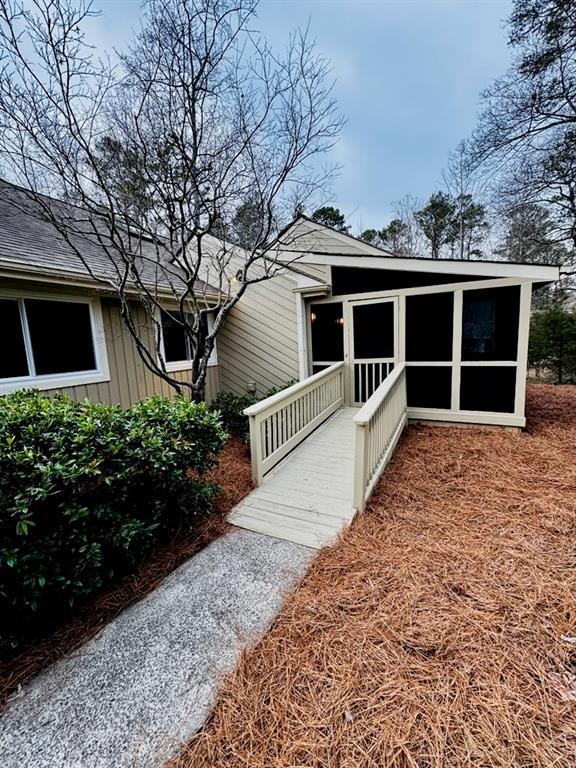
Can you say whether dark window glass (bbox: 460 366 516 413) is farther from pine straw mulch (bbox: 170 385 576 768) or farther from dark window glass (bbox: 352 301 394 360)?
pine straw mulch (bbox: 170 385 576 768)

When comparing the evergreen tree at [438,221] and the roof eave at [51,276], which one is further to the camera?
the evergreen tree at [438,221]

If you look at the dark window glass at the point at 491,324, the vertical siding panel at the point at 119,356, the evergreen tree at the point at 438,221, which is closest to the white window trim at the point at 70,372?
the vertical siding panel at the point at 119,356

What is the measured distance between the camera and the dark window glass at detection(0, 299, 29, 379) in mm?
4039

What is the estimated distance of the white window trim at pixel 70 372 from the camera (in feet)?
13.4

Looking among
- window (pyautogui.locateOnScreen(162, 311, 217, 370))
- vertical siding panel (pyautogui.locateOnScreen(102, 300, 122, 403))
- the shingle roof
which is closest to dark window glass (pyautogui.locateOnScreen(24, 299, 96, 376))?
vertical siding panel (pyautogui.locateOnScreen(102, 300, 122, 403))

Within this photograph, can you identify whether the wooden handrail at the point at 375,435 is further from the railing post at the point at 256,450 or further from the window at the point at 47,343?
the window at the point at 47,343

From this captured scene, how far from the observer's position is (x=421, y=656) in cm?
177

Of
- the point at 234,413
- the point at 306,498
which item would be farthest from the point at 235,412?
the point at 306,498

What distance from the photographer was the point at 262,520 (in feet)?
11.0

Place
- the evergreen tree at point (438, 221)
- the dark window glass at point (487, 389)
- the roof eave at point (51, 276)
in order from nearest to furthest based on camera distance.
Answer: the roof eave at point (51, 276), the dark window glass at point (487, 389), the evergreen tree at point (438, 221)

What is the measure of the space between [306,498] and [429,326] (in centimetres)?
398

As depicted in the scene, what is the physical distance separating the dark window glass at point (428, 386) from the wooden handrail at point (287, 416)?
139 cm

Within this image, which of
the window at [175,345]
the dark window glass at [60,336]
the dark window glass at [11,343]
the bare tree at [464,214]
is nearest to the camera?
the dark window glass at [11,343]

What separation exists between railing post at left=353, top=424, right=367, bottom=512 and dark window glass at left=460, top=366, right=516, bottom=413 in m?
3.48
